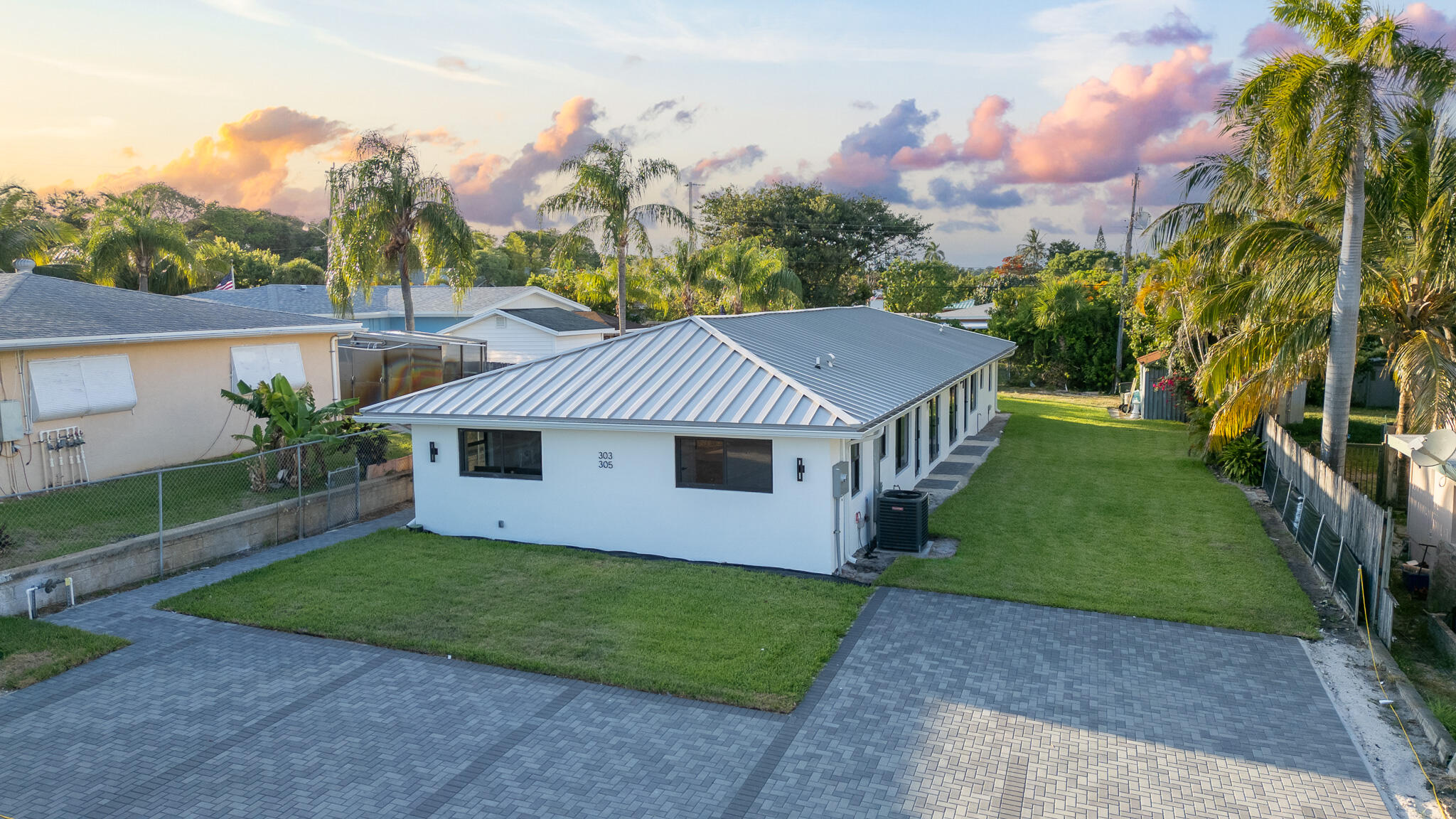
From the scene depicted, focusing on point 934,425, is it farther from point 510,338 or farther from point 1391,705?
point 510,338

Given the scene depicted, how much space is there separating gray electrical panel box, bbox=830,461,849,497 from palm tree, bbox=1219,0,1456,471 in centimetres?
853

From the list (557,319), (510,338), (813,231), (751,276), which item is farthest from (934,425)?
(813,231)

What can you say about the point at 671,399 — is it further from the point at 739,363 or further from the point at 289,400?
the point at 289,400

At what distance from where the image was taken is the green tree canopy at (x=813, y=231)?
63.6 meters

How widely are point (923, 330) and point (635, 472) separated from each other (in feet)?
66.1

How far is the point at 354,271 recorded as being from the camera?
982 inches

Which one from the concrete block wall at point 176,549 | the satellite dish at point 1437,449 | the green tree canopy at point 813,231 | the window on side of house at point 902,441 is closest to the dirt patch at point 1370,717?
the satellite dish at point 1437,449

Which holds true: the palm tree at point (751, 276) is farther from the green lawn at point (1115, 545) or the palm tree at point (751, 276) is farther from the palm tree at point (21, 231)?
the palm tree at point (21, 231)

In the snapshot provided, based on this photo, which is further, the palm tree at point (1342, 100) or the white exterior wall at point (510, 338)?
the white exterior wall at point (510, 338)

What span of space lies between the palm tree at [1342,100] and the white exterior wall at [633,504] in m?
8.70

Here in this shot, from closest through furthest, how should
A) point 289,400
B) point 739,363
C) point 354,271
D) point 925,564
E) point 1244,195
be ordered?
point 925,564, point 739,363, point 289,400, point 1244,195, point 354,271

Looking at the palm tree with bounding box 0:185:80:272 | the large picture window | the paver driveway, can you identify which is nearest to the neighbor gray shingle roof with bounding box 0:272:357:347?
the large picture window

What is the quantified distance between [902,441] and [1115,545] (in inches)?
178

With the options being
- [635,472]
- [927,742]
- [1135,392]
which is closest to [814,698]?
[927,742]
